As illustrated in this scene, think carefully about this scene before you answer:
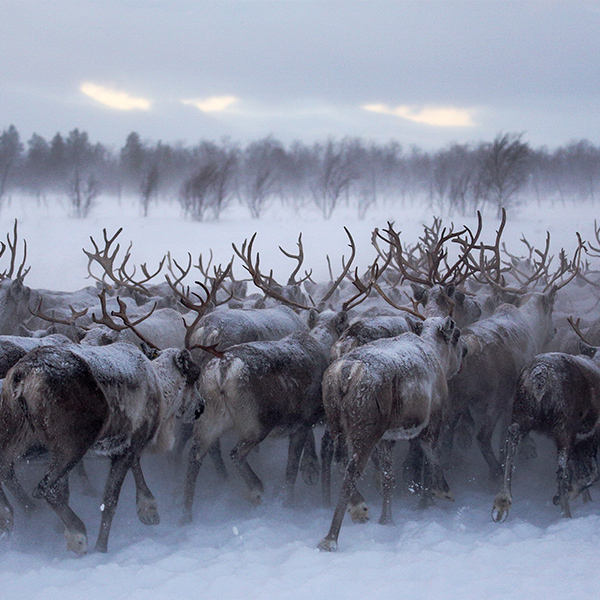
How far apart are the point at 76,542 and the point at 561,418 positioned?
369cm

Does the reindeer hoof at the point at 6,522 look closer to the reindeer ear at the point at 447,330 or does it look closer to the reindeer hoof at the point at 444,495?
the reindeer hoof at the point at 444,495

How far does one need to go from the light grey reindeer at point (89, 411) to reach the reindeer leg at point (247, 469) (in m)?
0.52

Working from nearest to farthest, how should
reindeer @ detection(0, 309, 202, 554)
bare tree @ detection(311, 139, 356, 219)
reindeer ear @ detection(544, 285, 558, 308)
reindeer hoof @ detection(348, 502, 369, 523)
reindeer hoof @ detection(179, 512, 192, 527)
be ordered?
reindeer @ detection(0, 309, 202, 554), reindeer hoof @ detection(348, 502, 369, 523), reindeer hoof @ detection(179, 512, 192, 527), reindeer ear @ detection(544, 285, 558, 308), bare tree @ detection(311, 139, 356, 219)

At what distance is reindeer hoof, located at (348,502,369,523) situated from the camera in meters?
5.20

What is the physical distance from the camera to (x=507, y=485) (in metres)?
5.33

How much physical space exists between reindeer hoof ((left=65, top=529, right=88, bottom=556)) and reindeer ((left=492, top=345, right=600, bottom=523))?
3034 millimetres

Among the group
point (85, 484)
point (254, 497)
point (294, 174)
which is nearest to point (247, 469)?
point (254, 497)

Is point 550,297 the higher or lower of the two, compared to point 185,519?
higher

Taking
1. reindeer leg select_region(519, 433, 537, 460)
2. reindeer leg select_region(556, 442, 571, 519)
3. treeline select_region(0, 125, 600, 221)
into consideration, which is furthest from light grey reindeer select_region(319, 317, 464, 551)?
treeline select_region(0, 125, 600, 221)

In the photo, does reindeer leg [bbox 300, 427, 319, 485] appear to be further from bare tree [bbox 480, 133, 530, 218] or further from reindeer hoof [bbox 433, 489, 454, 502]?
bare tree [bbox 480, 133, 530, 218]

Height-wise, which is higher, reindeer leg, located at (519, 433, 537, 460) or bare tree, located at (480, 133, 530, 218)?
bare tree, located at (480, 133, 530, 218)

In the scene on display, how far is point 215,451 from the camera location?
6.01 metres

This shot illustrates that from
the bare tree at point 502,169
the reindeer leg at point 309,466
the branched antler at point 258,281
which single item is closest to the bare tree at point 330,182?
the bare tree at point 502,169

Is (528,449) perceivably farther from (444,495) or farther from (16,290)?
(16,290)
